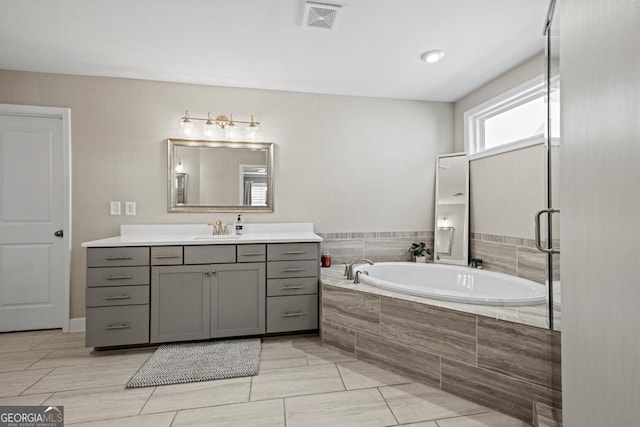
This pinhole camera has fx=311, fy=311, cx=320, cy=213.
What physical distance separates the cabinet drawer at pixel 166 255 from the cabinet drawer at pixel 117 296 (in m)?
0.23

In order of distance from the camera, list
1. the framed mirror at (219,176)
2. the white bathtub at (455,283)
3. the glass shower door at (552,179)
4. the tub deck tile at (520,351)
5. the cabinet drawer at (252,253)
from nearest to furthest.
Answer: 1. the glass shower door at (552,179)
2. the tub deck tile at (520,351)
3. the white bathtub at (455,283)
4. the cabinet drawer at (252,253)
5. the framed mirror at (219,176)

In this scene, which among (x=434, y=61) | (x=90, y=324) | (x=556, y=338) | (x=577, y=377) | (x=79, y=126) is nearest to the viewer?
(x=577, y=377)

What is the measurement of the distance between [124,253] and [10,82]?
196 cm

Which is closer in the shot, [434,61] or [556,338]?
[556,338]

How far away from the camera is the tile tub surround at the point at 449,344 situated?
1604mm

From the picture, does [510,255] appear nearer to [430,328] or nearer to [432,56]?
[430,328]

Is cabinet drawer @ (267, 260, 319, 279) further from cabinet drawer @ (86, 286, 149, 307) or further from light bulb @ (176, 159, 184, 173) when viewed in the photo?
light bulb @ (176, 159, 184, 173)

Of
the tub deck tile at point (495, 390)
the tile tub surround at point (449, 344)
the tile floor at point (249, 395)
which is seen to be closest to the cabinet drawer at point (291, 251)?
the tile tub surround at point (449, 344)

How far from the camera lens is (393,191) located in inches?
136

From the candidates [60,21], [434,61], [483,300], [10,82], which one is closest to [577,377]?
[483,300]

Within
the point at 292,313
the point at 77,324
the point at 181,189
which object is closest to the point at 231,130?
the point at 181,189

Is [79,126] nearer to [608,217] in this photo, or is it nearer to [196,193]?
[196,193]

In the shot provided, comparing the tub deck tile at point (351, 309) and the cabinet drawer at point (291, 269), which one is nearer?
the tub deck tile at point (351, 309)

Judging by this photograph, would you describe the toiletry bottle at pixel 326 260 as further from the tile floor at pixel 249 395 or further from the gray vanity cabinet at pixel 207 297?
the tile floor at pixel 249 395
